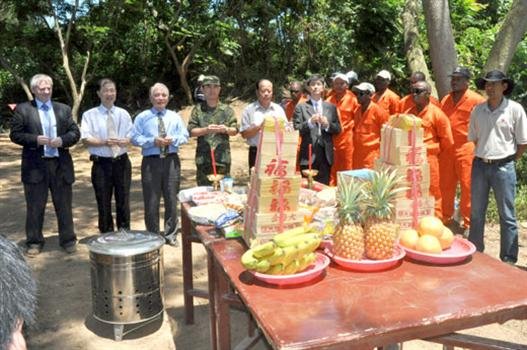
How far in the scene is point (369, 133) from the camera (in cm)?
612

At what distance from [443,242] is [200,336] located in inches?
83.1

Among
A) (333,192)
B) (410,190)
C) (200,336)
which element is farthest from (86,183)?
(410,190)

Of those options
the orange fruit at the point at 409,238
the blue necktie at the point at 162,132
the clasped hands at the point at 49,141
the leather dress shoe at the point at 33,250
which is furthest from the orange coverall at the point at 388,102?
the orange fruit at the point at 409,238

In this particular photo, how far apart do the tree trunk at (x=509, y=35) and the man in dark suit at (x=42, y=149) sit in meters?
4.73

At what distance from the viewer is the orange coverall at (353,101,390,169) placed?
6062 mm

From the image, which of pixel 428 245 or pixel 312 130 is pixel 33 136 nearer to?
pixel 312 130

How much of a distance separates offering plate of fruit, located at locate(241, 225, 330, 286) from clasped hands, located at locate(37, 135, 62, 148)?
3435 millimetres

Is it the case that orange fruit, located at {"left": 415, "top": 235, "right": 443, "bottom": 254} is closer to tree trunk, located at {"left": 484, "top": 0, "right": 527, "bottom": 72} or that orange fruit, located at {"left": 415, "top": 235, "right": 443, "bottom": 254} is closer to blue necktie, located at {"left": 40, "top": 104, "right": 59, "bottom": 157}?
blue necktie, located at {"left": 40, "top": 104, "right": 59, "bottom": 157}

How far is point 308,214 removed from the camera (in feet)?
8.13

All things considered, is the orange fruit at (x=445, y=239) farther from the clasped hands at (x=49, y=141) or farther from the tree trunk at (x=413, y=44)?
the tree trunk at (x=413, y=44)

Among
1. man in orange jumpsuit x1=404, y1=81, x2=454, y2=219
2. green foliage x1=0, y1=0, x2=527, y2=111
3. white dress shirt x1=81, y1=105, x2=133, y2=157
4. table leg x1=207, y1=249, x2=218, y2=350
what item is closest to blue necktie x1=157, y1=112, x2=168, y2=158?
white dress shirt x1=81, y1=105, x2=133, y2=157

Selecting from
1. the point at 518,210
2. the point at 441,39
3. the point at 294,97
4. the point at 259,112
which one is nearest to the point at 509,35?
the point at 441,39

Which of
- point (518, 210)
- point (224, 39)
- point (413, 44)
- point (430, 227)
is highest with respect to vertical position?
point (224, 39)

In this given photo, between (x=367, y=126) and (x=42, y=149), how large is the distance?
142 inches
